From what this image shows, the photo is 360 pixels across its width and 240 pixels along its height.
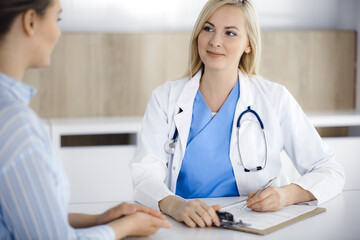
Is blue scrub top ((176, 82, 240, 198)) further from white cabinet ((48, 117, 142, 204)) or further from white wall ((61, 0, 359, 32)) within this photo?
white wall ((61, 0, 359, 32))

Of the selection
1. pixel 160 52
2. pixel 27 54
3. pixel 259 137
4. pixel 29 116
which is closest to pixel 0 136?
pixel 29 116

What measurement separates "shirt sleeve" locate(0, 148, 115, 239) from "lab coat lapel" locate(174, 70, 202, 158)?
1.00 metres

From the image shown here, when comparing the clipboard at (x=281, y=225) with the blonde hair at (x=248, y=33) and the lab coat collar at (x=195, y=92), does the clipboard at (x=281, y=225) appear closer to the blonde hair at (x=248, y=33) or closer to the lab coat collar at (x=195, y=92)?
the lab coat collar at (x=195, y=92)

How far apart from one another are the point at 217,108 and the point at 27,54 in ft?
3.49

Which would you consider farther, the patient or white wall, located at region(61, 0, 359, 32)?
white wall, located at region(61, 0, 359, 32)

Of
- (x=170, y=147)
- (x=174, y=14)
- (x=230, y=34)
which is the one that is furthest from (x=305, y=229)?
(x=174, y=14)

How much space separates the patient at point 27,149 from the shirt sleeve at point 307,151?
847 mm

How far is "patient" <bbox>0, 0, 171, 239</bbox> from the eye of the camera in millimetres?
1052

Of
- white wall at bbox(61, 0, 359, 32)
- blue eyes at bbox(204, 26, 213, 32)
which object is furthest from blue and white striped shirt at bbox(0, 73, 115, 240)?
white wall at bbox(61, 0, 359, 32)

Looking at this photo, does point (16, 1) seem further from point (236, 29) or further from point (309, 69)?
point (309, 69)

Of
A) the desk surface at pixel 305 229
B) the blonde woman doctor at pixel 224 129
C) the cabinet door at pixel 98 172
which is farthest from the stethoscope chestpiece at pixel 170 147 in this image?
the cabinet door at pixel 98 172

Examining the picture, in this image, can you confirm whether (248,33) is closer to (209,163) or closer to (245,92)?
(245,92)

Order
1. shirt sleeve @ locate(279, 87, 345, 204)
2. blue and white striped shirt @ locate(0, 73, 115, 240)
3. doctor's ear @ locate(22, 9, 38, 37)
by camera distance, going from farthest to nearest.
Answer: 1. shirt sleeve @ locate(279, 87, 345, 204)
2. doctor's ear @ locate(22, 9, 38, 37)
3. blue and white striped shirt @ locate(0, 73, 115, 240)

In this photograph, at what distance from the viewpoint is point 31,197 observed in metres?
1.05
